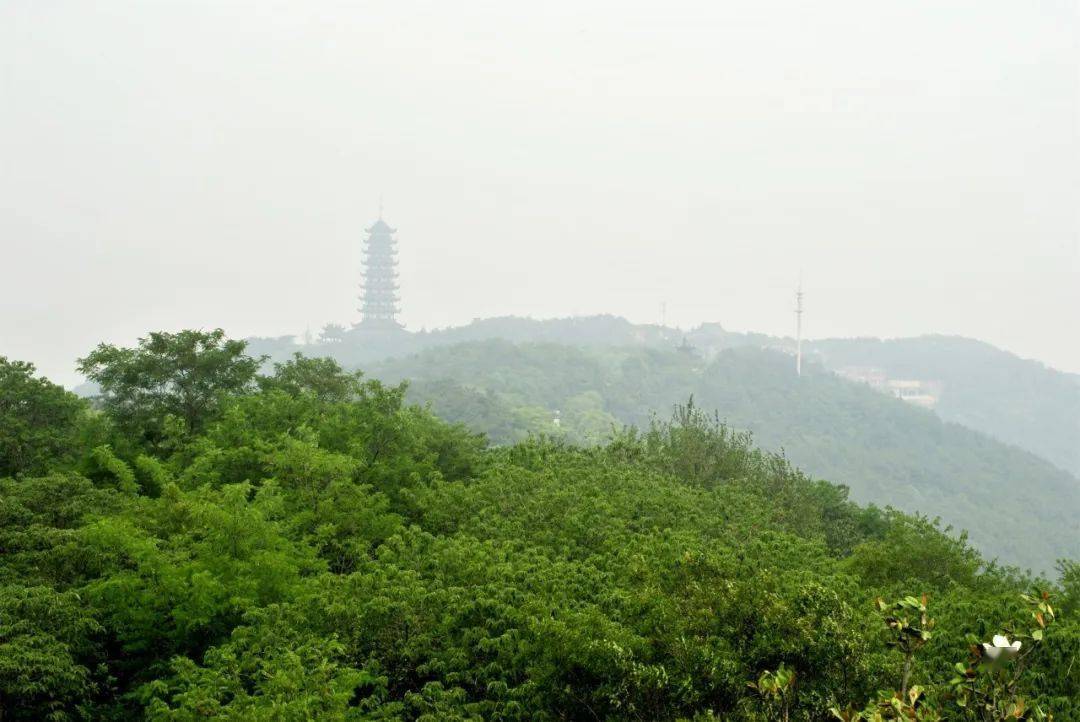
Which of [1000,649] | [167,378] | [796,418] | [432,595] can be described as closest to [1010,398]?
[796,418]

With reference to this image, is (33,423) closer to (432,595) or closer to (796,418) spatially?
(432,595)

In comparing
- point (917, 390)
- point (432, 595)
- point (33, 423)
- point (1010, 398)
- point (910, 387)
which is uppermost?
point (33, 423)

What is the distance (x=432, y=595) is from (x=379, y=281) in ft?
522

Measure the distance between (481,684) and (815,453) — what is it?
111m

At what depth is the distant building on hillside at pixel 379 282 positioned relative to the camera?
162375 millimetres

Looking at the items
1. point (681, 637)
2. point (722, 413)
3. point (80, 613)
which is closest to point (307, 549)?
point (80, 613)

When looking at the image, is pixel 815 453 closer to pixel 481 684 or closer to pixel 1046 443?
pixel 1046 443

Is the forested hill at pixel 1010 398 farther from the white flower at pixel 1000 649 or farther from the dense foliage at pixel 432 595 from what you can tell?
the white flower at pixel 1000 649

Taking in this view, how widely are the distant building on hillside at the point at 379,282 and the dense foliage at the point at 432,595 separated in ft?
469

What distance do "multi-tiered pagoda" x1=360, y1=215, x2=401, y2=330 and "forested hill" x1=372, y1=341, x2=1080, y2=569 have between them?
30342 millimetres

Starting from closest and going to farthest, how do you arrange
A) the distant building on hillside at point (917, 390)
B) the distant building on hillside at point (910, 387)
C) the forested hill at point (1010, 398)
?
the forested hill at point (1010, 398)
the distant building on hillside at point (917, 390)
the distant building on hillside at point (910, 387)

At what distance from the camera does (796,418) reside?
424ft

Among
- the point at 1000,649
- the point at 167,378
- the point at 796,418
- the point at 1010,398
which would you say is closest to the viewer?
the point at 1000,649

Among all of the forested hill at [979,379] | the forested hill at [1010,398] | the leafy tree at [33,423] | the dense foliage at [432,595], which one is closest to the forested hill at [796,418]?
the forested hill at [979,379]
